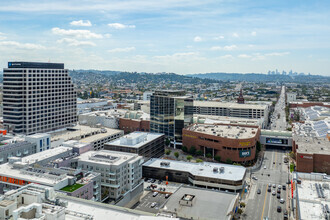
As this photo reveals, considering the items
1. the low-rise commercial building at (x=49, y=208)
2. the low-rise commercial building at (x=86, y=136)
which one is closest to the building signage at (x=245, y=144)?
the low-rise commercial building at (x=86, y=136)

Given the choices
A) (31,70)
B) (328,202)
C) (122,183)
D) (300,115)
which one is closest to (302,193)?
(328,202)

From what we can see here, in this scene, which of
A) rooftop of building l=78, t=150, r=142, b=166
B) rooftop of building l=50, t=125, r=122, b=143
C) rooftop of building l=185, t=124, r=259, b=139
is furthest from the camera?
rooftop of building l=185, t=124, r=259, b=139

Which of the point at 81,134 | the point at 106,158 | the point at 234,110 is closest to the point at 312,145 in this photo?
the point at 106,158

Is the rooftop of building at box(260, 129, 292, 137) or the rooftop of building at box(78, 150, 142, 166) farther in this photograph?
the rooftop of building at box(260, 129, 292, 137)

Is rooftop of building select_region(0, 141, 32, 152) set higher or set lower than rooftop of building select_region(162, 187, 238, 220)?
higher

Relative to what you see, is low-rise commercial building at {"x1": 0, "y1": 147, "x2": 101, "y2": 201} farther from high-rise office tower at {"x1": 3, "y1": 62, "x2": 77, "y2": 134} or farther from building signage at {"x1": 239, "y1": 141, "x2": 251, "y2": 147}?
building signage at {"x1": 239, "y1": 141, "x2": 251, "y2": 147}

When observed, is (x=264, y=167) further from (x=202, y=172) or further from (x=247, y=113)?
(x=247, y=113)

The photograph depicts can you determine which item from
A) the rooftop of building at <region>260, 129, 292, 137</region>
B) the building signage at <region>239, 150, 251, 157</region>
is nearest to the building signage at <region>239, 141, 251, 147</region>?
the building signage at <region>239, 150, 251, 157</region>
